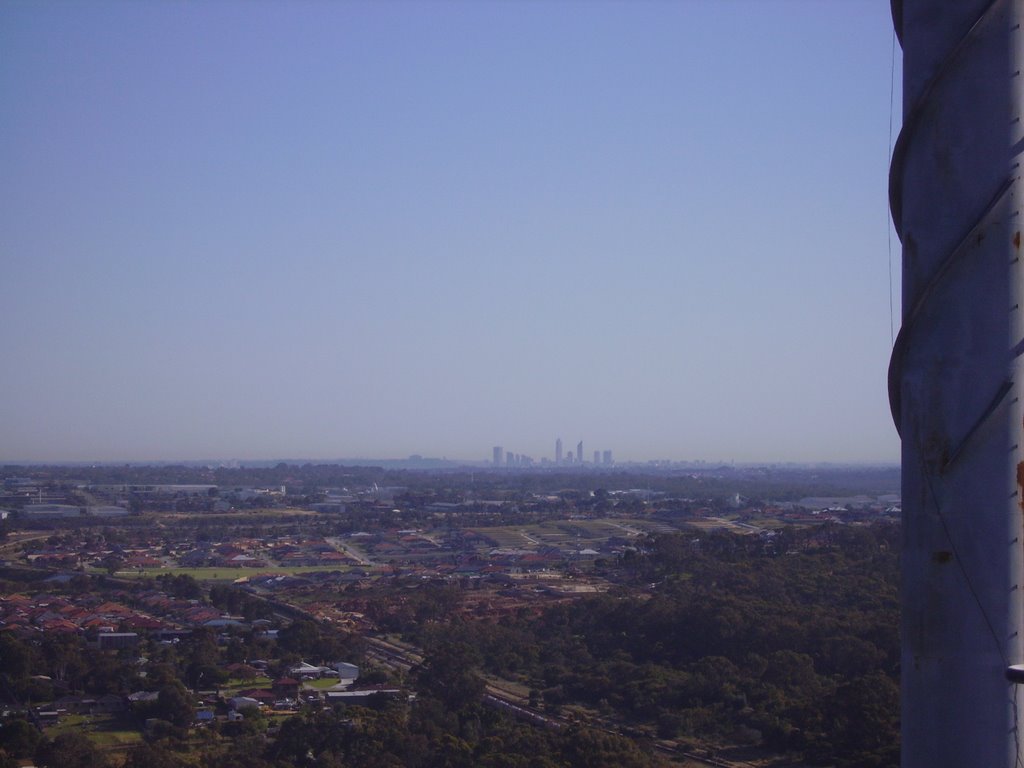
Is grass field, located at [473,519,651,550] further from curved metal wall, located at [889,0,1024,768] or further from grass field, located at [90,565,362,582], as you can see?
curved metal wall, located at [889,0,1024,768]

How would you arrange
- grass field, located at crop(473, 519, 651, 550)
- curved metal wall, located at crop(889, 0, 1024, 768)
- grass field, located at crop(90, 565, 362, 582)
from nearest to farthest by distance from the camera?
curved metal wall, located at crop(889, 0, 1024, 768) < grass field, located at crop(90, 565, 362, 582) < grass field, located at crop(473, 519, 651, 550)

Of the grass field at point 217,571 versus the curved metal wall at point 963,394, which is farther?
the grass field at point 217,571

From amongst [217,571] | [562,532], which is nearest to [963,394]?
[217,571]

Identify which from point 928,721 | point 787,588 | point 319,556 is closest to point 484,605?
point 787,588

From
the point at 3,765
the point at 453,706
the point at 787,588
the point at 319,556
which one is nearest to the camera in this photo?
the point at 3,765

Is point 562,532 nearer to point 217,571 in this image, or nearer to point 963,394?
point 217,571

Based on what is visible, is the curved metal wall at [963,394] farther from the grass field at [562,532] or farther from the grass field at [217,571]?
the grass field at [562,532]

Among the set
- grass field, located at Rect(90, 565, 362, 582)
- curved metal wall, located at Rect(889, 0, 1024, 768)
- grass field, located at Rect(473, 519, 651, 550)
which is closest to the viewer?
curved metal wall, located at Rect(889, 0, 1024, 768)

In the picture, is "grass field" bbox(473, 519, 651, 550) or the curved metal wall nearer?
the curved metal wall

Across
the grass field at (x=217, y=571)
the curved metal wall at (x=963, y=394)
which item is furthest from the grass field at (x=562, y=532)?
the curved metal wall at (x=963, y=394)

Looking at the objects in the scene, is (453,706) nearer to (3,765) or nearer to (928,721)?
(3,765)

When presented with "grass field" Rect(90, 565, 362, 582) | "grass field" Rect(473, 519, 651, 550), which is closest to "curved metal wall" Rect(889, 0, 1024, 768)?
"grass field" Rect(90, 565, 362, 582)
